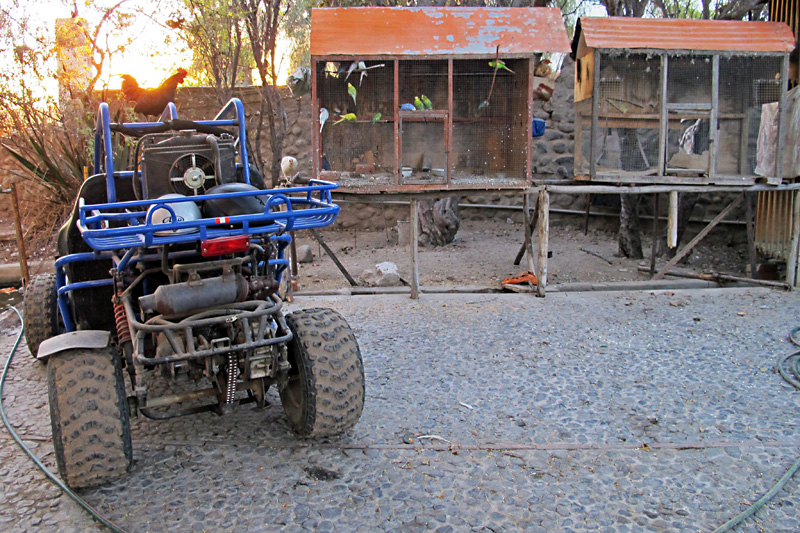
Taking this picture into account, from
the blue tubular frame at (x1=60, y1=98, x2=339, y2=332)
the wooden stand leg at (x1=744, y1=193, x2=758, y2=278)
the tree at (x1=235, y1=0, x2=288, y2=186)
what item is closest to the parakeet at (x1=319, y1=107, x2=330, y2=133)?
the tree at (x1=235, y1=0, x2=288, y2=186)

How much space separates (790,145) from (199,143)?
7198 millimetres

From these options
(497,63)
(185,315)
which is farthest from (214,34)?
(185,315)

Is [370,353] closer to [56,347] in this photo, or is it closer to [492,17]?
[56,347]

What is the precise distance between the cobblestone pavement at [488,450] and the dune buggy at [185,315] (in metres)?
0.31

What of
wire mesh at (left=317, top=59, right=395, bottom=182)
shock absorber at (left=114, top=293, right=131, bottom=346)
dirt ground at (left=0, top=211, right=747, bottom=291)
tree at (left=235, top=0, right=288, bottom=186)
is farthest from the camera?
dirt ground at (left=0, top=211, right=747, bottom=291)

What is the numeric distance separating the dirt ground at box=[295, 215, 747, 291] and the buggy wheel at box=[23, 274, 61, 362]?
3.37 m

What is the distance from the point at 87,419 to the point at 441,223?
326 inches

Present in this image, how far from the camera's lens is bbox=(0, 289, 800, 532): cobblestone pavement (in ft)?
10.2

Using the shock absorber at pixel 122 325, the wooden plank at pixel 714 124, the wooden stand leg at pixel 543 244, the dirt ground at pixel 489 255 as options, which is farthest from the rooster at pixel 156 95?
the wooden plank at pixel 714 124

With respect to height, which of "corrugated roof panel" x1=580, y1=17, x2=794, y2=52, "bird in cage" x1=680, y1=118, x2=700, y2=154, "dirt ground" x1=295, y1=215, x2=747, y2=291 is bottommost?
"dirt ground" x1=295, y1=215, x2=747, y2=291

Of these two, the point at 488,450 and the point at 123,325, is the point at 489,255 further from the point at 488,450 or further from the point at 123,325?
the point at 123,325

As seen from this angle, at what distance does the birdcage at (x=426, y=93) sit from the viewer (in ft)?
23.3

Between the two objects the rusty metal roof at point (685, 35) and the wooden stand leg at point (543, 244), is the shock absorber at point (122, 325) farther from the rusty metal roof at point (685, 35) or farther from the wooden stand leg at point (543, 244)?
the rusty metal roof at point (685, 35)

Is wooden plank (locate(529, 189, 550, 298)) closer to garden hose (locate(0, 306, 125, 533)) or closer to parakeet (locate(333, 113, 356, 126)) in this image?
parakeet (locate(333, 113, 356, 126))
